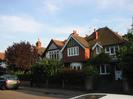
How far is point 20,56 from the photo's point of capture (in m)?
52.2

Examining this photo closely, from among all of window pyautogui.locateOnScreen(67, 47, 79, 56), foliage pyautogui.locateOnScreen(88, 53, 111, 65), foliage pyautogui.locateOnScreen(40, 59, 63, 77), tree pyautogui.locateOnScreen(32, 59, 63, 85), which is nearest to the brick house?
window pyautogui.locateOnScreen(67, 47, 79, 56)

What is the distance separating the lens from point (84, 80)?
31.7 meters

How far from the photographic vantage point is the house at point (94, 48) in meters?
42.8

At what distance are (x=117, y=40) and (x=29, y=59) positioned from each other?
17057 mm

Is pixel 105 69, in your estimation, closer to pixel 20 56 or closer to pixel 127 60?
pixel 127 60

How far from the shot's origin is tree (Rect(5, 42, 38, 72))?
52.0 metres

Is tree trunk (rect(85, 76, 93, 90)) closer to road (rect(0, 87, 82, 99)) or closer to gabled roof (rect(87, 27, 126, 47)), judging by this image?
road (rect(0, 87, 82, 99))

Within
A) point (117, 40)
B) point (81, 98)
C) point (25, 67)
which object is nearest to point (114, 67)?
point (117, 40)

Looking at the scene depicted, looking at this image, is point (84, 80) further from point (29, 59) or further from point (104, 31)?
point (29, 59)

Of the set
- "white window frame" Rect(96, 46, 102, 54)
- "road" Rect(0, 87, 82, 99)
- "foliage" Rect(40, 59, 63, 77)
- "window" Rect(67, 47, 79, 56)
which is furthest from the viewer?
"window" Rect(67, 47, 79, 56)

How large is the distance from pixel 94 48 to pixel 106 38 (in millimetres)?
2524

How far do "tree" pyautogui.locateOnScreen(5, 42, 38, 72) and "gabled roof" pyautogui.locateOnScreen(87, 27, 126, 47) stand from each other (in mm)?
10967

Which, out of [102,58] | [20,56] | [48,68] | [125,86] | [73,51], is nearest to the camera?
[125,86]

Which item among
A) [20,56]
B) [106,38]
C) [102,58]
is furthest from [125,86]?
[20,56]
